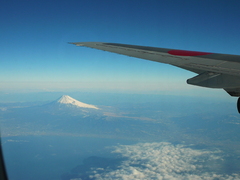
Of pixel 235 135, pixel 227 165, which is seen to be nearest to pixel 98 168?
pixel 227 165

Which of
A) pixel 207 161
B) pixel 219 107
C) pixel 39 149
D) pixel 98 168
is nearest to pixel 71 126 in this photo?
pixel 39 149

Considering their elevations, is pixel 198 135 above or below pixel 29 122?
below

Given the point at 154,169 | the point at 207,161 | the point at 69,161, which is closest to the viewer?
the point at 154,169

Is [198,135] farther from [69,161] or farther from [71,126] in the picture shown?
[71,126]

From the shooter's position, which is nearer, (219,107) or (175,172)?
(175,172)

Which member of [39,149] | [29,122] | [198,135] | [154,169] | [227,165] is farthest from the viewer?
[29,122]

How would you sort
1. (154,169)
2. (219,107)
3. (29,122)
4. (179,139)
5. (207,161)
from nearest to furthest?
(154,169) < (207,161) < (179,139) < (29,122) < (219,107)

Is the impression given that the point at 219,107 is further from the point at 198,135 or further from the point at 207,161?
the point at 207,161

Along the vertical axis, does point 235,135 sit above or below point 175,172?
below

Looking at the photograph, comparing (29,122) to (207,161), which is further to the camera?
(29,122)
